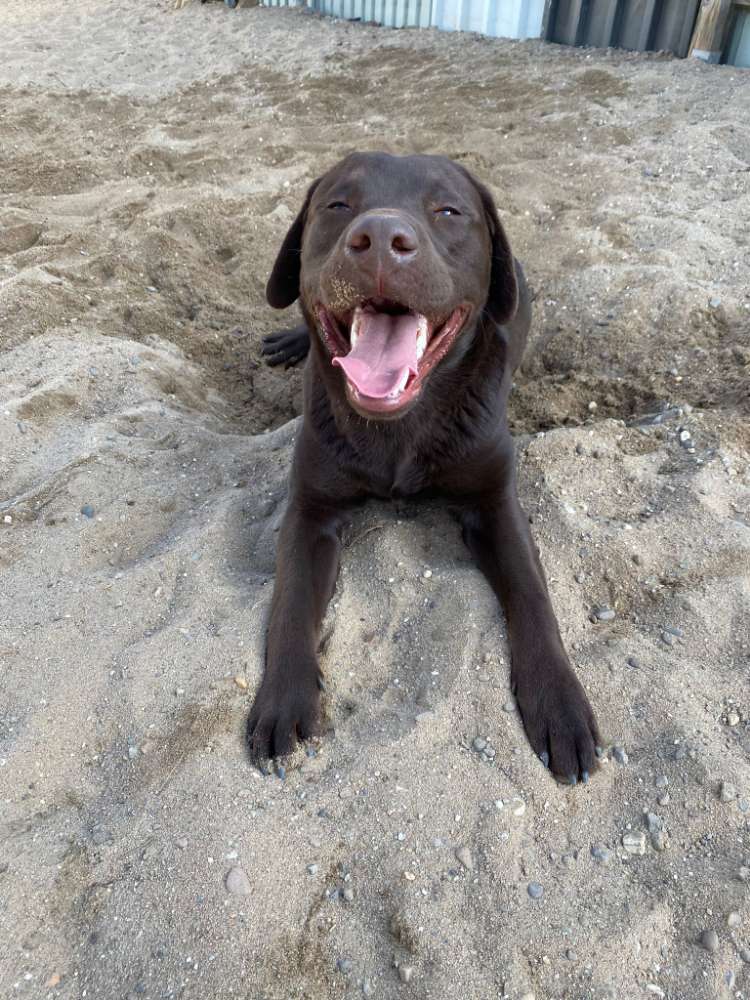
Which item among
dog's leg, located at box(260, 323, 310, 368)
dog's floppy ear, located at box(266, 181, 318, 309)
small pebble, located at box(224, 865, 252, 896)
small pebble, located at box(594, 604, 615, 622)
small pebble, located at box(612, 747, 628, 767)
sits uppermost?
dog's floppy ear, located at box(266, 181, 318, 309)

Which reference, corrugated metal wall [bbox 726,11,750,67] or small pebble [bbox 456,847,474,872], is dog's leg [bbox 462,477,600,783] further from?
corrugated metal wall [bbox 726,11,750,67]

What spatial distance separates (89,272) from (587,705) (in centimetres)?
333

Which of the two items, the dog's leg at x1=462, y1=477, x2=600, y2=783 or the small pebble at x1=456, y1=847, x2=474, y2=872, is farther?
the dog's leg at x1=462, y1=477, x2=600, y2=783

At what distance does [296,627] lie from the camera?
2164 mm

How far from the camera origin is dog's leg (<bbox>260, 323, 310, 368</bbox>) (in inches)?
152

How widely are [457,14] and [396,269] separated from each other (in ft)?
24.1

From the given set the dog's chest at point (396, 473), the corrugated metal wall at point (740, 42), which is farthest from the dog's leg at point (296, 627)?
the corrugated metal wall at point (740, 42)

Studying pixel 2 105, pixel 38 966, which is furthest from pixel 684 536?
pixel 2 105

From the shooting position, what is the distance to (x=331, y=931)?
1.60m

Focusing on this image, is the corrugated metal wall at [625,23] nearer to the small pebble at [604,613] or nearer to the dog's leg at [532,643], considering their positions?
the dog's leg at [532,643]

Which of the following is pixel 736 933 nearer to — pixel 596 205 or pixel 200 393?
pixel 200 393

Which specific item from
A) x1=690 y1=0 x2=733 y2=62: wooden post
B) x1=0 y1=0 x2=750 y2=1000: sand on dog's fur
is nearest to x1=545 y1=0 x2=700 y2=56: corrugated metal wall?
x1=690 y1=0 x2=733 y2=62: wooden post

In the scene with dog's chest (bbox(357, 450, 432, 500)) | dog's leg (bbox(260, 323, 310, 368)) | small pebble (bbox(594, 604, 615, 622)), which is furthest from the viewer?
dog's leg (bbox(260, 323, 310, 368))

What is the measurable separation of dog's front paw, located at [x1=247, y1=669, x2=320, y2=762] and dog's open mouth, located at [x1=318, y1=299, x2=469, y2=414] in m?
0.73
